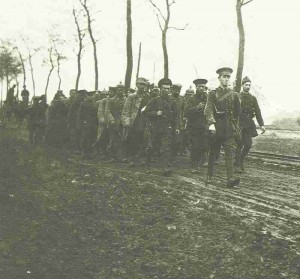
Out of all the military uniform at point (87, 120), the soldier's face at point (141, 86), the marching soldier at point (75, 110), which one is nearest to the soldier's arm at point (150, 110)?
the soldier's face at point (141, 86)

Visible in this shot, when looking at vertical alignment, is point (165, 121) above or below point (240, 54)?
below

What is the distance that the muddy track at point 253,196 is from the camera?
7223 millimetres

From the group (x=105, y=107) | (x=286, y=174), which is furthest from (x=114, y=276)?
(x=105, y=107)

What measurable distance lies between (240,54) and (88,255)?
69.0 ft

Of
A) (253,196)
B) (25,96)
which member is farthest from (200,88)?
(25,96)

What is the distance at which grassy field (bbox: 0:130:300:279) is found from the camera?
20.1 ft

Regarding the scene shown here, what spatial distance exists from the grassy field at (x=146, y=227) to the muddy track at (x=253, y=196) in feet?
0.06

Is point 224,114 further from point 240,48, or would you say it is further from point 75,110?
point 240,48

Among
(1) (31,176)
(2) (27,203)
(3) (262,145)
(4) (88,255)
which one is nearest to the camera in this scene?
(4) (88,255)

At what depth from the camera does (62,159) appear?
47.3ft

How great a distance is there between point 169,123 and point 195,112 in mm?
662

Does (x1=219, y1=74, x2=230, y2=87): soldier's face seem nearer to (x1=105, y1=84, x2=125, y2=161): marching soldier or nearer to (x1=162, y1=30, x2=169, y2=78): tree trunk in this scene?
(x1=105, y1=84, x2=125, y2=161): marching soldier

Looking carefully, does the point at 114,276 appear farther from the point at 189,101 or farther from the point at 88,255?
the point at 189,101

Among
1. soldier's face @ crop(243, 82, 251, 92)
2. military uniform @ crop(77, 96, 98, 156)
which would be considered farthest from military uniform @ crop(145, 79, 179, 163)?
military uniform @ crop(77, 96, 98, 156)
